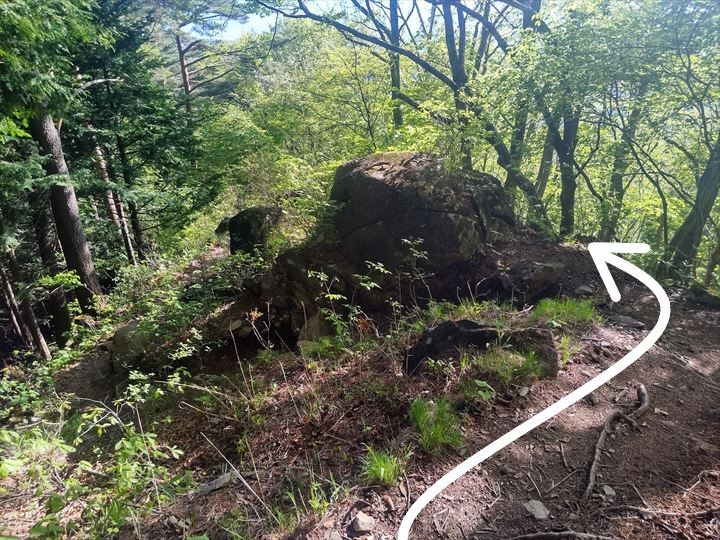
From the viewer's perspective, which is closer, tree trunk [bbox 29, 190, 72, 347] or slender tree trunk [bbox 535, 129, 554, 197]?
tree trunk [bbox 29, 190, 72, 347]

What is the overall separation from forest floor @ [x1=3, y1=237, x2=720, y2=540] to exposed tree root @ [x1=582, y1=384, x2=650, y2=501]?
39mm

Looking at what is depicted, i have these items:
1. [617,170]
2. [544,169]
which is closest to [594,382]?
[617,170]

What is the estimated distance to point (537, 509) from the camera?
7.84ft

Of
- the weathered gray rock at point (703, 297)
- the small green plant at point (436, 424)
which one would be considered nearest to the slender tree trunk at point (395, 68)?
the weathered gray rock at point (703, 297)

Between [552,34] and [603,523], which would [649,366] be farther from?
[552,34]

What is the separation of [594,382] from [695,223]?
5.17 m

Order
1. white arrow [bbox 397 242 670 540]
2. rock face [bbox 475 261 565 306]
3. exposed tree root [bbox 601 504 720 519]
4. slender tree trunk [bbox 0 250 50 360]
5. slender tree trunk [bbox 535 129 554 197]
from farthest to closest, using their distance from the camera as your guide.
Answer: slender tree trunk [bbox 535 129 554 197], slender tree trunk [bbox 0 250 50 360], rock face [bbox 475 261 565 306], white arrow [bbox 397 242 670 540], exposed tree root [bbox 601 504 720 519]

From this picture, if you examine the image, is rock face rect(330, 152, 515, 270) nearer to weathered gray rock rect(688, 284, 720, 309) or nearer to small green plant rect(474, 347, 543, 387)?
small green plant rect(474, 347, 543, 387)

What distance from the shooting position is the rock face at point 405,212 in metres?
5.47

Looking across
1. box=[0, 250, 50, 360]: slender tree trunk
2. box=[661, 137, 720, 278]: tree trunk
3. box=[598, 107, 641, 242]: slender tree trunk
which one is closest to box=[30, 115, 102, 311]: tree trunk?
box=[0, 250, 50, 360]: slender tree trunk

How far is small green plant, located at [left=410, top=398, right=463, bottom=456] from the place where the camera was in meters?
2.85

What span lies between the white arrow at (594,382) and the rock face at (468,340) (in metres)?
0.52

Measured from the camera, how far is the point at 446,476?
2.63 meters

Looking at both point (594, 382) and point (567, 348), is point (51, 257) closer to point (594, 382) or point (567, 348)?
point (567, 348)
